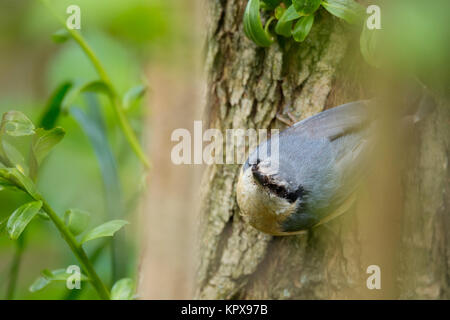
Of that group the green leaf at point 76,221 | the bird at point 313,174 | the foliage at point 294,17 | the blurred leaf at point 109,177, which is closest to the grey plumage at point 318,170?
the bird at point 313,174

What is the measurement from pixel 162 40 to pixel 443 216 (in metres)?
0.70

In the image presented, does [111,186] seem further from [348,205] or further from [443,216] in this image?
[443,216]

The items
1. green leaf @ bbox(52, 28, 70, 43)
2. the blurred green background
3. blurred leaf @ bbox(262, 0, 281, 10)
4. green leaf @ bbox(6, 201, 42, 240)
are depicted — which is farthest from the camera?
the blurred green background

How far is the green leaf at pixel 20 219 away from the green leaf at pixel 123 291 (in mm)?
226

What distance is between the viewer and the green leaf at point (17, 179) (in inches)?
23.0

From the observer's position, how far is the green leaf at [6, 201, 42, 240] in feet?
1.87

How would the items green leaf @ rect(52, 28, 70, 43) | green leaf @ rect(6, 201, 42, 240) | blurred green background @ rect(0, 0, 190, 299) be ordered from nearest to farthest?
green leaf @ rect(6, 201, 42, 240) → green leaf @ rect(52, 28, 70, 43) → blurred green background @ rect(0, 0, 190, 299)

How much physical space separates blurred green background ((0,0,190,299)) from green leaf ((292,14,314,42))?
362mm

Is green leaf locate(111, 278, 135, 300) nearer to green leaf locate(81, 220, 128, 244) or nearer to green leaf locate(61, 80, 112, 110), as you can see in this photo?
green leaf locate(81, 220, 128, 244)

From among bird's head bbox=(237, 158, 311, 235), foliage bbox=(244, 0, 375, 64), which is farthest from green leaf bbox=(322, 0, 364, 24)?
bird's head bbox=(237, 158, 311, 235)

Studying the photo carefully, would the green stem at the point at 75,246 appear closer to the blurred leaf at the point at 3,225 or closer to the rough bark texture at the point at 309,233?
the blurred leaf at the point at 3,225

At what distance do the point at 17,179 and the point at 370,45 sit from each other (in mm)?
489

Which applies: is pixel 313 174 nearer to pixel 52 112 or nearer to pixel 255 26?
pixel 255 26

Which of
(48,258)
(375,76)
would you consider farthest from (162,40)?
(48,258)
